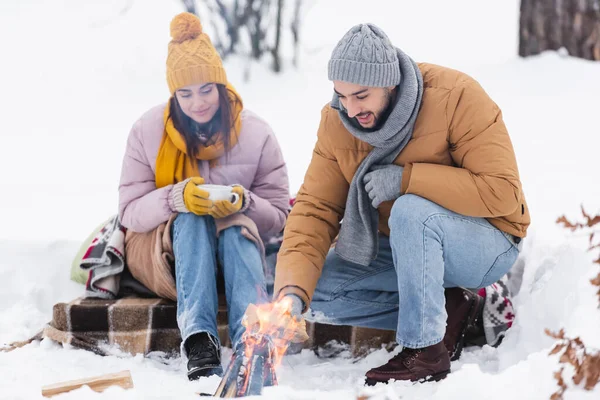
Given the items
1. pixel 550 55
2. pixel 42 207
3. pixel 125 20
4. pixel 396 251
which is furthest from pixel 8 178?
pixel 125 20

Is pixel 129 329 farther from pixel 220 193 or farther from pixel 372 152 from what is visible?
pixel 372 152

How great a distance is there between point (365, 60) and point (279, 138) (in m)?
3.96

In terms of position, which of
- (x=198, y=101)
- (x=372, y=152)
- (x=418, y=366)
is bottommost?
(x=418, y=366)

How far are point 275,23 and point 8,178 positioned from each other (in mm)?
3559

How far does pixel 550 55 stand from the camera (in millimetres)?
6723

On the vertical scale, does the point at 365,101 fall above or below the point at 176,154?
above

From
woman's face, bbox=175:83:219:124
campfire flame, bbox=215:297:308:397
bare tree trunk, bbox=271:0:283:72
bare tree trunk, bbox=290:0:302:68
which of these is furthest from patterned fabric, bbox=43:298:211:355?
bare tree trunk, bbox=290:0:302:68

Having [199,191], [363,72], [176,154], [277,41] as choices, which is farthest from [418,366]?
[277,41]

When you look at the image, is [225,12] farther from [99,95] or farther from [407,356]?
[407,356]

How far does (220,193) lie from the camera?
308 cm

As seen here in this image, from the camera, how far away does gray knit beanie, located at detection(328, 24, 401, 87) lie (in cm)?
255

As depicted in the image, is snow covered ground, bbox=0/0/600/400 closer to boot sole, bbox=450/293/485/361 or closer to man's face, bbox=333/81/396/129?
boot sole, bbox=450/293/485/361

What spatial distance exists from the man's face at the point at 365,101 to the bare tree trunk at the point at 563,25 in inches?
168

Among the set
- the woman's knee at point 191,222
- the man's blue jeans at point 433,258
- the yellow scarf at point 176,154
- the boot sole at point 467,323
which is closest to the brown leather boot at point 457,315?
the boot sole at point 467,323
